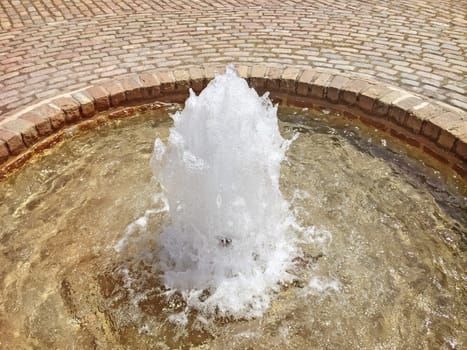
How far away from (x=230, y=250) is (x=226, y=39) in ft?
9.80

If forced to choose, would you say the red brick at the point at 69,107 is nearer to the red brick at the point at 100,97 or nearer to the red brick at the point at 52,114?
the red brick at the point at 52,114

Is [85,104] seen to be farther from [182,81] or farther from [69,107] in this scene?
[182,81]

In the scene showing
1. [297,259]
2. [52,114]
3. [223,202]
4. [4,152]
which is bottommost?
[297,259]

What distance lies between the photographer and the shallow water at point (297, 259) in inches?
91.4

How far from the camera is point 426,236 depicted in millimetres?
2861

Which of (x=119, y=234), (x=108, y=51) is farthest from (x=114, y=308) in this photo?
(x=108, y=51)

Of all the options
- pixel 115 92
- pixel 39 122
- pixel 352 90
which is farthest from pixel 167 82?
pixel 352 90

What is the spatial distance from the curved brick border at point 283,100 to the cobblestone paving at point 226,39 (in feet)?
0.79

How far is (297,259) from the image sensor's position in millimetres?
2738

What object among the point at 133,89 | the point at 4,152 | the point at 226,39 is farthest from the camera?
the point at 226,39

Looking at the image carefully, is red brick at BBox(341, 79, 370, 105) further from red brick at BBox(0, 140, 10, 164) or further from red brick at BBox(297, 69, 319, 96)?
red brick at BBox(0, 140, 10, 164)

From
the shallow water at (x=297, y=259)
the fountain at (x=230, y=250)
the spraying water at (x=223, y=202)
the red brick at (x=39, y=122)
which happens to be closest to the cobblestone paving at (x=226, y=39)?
the red brick at (x=39, y=122)

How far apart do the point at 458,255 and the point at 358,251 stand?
1.91ft

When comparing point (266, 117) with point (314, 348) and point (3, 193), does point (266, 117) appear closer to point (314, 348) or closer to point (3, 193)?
point (314, 348)
